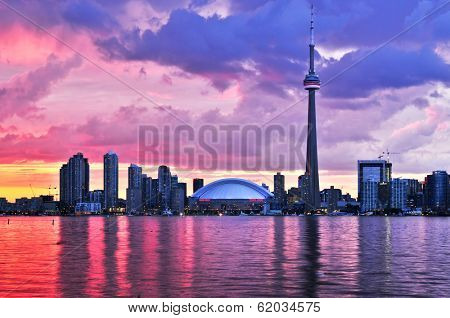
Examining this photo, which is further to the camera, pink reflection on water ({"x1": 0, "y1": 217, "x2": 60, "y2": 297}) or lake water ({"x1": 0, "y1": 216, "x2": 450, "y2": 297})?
lake water ({"x1": 0, "y1": 216, "x2": 450, "y2": 297})

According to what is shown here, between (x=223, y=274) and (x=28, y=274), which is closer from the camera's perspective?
(x=223, y=274)

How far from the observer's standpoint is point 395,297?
46.8 metres

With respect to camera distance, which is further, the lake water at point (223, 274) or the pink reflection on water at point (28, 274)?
the lake water at point (223, 274)
